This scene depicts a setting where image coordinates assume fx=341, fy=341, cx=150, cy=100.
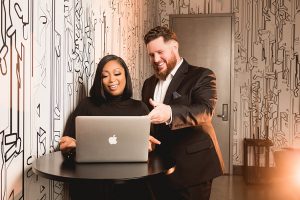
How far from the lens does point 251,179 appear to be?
14.4 feet

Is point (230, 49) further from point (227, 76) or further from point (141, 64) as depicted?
point (141, 64)

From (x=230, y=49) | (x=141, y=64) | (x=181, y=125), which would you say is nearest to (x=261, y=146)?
(x=230, y=49)

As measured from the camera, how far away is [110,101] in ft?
5.79

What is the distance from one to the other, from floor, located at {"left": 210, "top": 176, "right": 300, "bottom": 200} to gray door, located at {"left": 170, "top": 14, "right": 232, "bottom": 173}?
47 centimetres

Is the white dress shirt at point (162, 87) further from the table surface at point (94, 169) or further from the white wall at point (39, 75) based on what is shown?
the table surface at point (94, 169)

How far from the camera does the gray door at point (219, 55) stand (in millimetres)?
4816

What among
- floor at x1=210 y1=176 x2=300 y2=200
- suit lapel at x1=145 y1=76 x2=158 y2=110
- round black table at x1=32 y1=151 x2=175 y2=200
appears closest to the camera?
round black table at x1=32 y1=151 x2=175 y2=200

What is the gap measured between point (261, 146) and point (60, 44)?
144 inches

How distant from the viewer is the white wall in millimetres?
1116

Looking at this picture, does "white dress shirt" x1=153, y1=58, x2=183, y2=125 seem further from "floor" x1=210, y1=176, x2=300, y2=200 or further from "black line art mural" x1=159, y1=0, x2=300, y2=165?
"black line art mural" x1=159, y1=0, x2=300, y2=165

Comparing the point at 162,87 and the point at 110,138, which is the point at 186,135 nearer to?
the point at 162,87

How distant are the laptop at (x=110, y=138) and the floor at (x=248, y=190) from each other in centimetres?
273

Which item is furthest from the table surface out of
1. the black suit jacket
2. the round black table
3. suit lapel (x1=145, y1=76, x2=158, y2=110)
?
suit lapel (x1=145, y1=76, x2=158, y2=110)

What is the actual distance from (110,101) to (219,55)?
3343 mm
